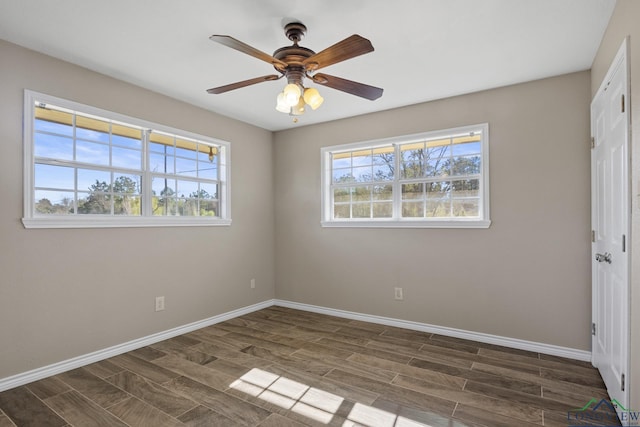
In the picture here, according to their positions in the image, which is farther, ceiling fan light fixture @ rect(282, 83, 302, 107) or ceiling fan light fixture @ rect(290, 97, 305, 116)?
ceiling fan light fixture @ rect(290, 97, 305, 116)

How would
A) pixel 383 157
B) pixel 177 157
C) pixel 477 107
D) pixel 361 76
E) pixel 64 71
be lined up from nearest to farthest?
1. pixel 64 71
2. pixel 361 76
3. pixel 477 107
4. pixel 177 157
5. pixel 383 157

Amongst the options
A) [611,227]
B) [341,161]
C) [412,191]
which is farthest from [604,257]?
[341,161]

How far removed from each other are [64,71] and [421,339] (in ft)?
13.1

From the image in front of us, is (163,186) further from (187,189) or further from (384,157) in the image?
(384,157)

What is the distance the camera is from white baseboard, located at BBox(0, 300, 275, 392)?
2.48 m

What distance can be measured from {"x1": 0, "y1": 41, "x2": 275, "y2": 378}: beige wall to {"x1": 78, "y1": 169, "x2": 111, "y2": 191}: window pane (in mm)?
391

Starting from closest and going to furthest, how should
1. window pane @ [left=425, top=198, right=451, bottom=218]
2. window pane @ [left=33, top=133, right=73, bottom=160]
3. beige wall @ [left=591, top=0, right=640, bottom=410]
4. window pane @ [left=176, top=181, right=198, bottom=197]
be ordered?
beige wall @ [left=591, top=0, right=640, bottom=410]
window pane @ [left=33, top=133, right=73, bottom=160]
window pane @ [left=425, top=198, right=451, bottom=218]
window pane @ [left=176, top=181, right=198, bottom=197]

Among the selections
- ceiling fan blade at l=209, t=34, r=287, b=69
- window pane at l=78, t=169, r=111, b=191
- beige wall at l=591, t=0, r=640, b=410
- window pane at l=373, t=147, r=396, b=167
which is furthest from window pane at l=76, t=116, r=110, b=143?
beige wall at l=591, t=0, r=640, b=410

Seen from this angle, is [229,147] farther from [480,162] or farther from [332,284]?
[480,162]

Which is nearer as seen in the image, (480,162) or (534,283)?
(534,283)

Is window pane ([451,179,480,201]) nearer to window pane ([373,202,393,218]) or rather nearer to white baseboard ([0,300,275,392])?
window pane ([373,202,393,218])

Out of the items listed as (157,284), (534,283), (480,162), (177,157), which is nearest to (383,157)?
(480,162)

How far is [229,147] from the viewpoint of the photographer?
421 centimetres

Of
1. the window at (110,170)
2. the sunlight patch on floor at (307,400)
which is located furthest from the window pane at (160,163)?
the sunlight patch on floor at (307,400)
